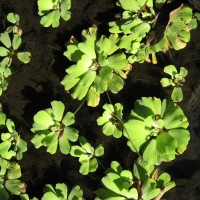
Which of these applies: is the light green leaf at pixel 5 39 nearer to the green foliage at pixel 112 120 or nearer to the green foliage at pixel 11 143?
the green foliage at pixel 11 143

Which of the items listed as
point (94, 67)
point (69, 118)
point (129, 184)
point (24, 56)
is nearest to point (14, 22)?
point (24, 56)

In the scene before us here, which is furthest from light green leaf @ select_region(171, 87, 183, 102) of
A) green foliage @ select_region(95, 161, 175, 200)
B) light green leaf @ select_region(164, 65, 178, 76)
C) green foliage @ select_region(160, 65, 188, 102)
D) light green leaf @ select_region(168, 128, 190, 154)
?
green foliage @ select_region(95, 161, 175, 200)

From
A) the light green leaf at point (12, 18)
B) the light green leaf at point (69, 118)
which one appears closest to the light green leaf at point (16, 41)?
the light green leaf at point (12, 18)

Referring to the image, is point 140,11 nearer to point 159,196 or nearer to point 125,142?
Result: point 125,142

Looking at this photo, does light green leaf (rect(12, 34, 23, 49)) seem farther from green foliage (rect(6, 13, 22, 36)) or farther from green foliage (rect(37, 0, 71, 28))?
green foliage (rect(37, 0, 71, 28))

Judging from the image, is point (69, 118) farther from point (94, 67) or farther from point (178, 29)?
point (178, 29)
